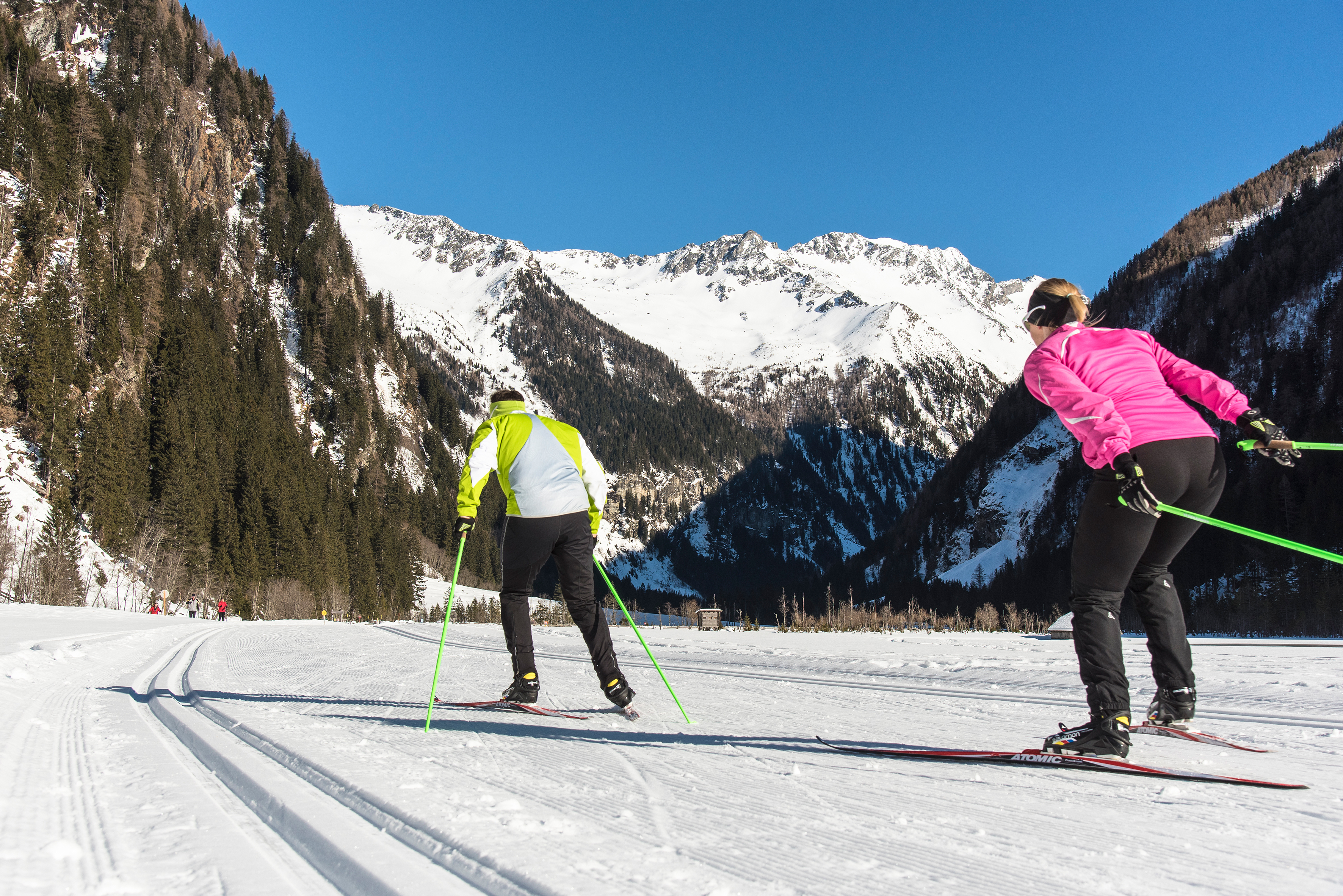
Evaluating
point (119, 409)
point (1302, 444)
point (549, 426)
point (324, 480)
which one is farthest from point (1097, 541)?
point (324, 480)

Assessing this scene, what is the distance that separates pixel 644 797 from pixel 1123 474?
1808 millimetres

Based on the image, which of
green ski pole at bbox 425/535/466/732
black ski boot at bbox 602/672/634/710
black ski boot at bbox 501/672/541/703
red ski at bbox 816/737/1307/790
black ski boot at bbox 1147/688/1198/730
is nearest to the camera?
red ski at bbox 816/737/1307/790

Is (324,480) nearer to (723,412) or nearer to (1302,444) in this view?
(1302,444)

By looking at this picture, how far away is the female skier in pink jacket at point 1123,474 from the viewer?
2477 mm

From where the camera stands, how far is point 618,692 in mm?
3775

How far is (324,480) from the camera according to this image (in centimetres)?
6612

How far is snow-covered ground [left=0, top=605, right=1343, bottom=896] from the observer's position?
143 cm

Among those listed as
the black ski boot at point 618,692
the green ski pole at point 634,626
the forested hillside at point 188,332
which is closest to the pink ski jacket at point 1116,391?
the green ski pole at point 634,626

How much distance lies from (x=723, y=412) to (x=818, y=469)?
25423 millimetres

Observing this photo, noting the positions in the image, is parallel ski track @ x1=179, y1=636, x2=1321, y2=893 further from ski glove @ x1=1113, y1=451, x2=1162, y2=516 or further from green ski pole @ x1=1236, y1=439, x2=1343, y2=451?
green ski pole @ x1=1236, y1=439, x2=1343, y2=451

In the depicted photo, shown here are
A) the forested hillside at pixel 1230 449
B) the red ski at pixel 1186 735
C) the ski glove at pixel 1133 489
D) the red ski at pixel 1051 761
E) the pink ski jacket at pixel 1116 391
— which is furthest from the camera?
the forested hillside at pixel 1230 449

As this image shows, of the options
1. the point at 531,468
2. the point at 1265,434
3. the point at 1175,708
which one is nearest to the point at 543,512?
the point at 531,468

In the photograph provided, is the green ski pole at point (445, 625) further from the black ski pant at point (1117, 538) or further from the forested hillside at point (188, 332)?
the forested hillside at point (188, 332)

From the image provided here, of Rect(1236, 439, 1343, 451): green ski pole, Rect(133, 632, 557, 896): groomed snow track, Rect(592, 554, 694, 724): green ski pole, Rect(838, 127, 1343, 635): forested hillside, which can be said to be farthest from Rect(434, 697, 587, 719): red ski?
Rect(838, 127, 1343, 635): forested hillside
